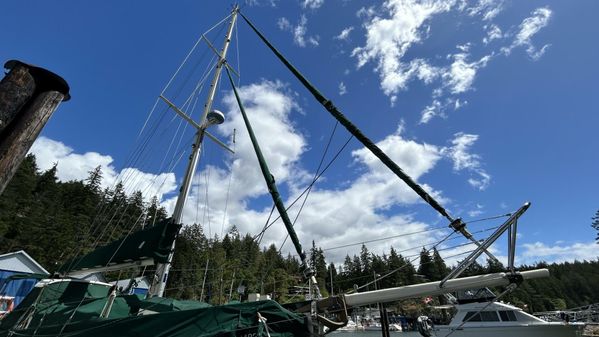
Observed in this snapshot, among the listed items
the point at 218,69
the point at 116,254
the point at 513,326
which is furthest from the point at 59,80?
the point at 513,326

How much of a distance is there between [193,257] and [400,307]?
Answer: 53724 mm

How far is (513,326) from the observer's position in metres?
17.0

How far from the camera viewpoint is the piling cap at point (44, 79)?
5.18ft

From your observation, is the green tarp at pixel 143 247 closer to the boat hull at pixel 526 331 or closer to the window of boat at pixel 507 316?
the boat hull at pixel 526 331

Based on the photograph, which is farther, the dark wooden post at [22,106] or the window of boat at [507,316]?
the window of boat at [507,316]

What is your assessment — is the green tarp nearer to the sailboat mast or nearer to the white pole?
the sailboat mast

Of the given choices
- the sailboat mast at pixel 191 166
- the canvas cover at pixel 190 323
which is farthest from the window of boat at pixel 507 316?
the sailboat mast at pixel 191 166

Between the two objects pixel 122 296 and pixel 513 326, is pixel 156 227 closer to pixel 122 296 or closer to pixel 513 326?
pixel 122 296

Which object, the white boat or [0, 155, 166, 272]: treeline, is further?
[0, 155, 166, 272]: treeline

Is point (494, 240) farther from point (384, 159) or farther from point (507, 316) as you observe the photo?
point (507, 316)

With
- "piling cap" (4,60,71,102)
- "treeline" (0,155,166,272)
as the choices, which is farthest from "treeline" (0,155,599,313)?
"piling cap" (4,60,71,102)

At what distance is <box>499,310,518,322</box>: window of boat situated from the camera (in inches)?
698

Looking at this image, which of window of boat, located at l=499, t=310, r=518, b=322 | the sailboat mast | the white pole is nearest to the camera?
the white pole

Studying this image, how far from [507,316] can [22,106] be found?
78.5 ft
